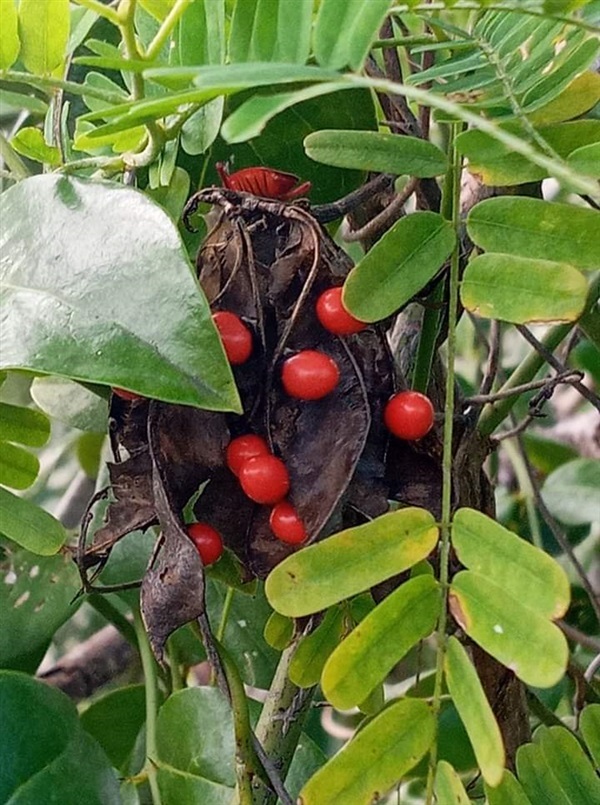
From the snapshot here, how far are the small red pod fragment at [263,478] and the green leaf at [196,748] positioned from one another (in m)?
0.19

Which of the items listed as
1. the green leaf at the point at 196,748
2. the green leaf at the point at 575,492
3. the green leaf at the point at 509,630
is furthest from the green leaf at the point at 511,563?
the green leaf at the point at 575,492

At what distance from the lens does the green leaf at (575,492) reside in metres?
0.86

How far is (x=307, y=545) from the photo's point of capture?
15.1 inches

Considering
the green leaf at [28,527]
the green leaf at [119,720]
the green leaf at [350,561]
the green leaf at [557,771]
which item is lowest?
the green leaf at [119,720]

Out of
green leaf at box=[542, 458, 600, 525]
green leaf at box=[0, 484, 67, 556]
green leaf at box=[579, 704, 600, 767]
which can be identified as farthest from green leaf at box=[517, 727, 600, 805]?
green leaf at box=[542, 458, 600, 525]

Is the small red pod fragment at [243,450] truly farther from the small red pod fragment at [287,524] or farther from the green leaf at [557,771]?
the green leaf at [557,771]

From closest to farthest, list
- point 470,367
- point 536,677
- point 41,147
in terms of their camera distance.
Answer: point 536,677 → point 41,147 → point 470,367

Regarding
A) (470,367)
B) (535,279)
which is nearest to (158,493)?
(535,279)

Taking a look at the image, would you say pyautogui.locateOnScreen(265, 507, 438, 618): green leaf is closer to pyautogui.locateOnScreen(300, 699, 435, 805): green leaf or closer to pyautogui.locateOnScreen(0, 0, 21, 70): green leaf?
pyautogui.locateOnScreen(300, 699, 435, 805): green leaf

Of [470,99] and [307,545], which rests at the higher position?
[470,99]

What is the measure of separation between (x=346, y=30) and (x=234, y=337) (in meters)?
0.12

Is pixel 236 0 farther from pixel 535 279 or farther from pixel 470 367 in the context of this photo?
pixel 470 367

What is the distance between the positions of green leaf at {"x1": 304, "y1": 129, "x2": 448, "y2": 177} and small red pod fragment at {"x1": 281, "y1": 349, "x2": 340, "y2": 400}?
72 millimetres

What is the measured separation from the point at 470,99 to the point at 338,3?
83mm
